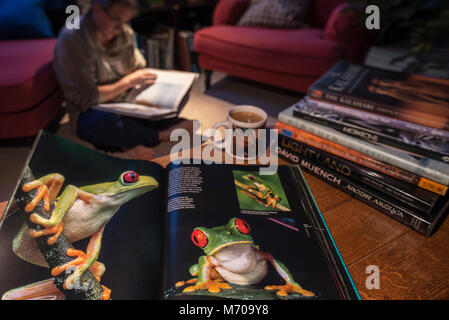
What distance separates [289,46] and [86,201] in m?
1.53

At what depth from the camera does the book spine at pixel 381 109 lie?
608 millimetres

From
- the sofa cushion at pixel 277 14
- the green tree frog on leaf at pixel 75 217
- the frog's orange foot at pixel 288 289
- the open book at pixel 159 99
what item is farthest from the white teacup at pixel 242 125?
the sofa cushion at pixel 277 14

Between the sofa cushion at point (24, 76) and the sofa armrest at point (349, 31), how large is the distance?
1.57m

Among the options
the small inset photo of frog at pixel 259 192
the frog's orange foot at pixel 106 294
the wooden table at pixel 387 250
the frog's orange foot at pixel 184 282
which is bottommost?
the wooden table at pixel 387 250

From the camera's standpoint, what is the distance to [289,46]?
172cm

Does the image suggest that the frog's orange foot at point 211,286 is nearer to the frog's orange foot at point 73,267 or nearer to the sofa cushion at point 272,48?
the frog's orange foot at point 73,267

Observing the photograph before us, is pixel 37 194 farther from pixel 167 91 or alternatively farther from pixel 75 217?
pixel 167 91

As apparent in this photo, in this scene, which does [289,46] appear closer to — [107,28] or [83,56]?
[107,28]

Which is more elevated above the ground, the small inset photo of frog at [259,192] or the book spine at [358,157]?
the book spine at [358,157]

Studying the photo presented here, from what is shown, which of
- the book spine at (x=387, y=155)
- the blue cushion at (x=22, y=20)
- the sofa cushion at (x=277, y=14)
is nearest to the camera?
the book spine at (x=387, y=155)

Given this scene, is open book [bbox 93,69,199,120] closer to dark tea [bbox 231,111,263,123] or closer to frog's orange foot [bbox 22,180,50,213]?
dark tea [bbox 231,111,263,123]

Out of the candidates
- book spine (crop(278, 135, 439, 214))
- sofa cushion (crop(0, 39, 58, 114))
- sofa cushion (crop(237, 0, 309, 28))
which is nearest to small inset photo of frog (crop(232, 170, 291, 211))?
book spine (crop(278, 135, 439, 214))

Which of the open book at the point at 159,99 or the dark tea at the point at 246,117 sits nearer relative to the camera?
the dark tea at the point at 246,117

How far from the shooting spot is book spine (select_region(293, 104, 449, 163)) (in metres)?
0.56
